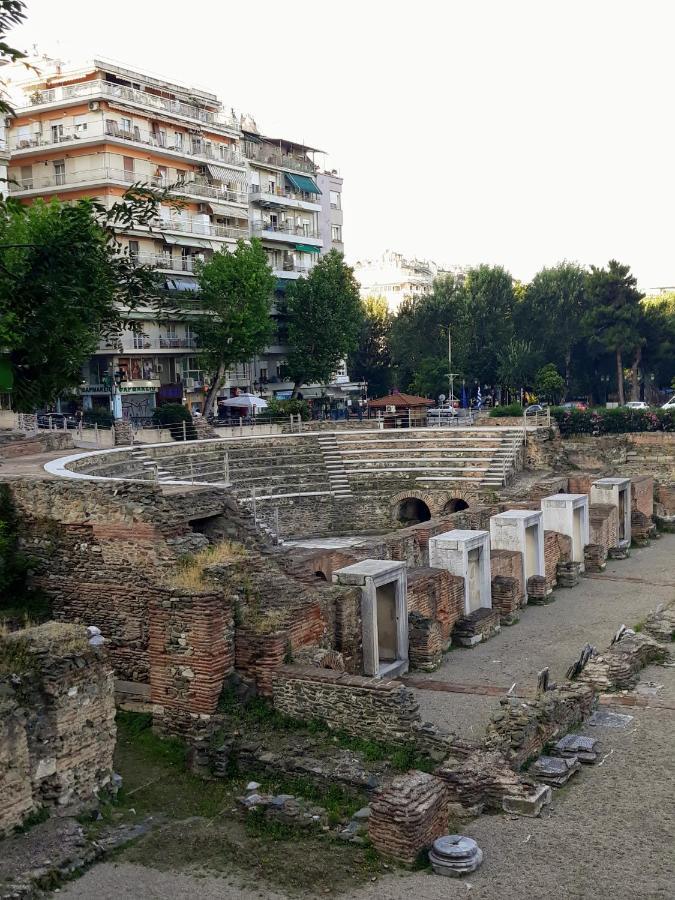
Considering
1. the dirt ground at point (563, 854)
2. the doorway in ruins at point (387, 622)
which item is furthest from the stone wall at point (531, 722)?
the doorway in ruins at point (387, 622)

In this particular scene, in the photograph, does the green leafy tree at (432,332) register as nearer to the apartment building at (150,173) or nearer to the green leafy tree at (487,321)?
the green leafy tree at (487,321)

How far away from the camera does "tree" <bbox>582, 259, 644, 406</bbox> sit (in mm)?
55344

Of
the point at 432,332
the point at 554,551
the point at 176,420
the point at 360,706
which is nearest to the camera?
the point at 360,706

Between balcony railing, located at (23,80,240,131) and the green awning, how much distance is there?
8.49 m

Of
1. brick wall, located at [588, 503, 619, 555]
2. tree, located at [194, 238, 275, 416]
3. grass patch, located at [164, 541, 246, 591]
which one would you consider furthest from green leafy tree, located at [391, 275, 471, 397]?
grass patch, located at [164, 541, 246, 591]

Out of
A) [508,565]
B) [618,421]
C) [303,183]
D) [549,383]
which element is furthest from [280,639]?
[303,183]

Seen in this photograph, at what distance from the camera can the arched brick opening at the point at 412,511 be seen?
3059cm

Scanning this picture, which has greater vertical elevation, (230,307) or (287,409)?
(230,307)

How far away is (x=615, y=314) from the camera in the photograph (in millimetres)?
55594

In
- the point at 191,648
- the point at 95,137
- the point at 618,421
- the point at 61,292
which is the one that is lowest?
the point at 191,648

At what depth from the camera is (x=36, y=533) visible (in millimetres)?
14578

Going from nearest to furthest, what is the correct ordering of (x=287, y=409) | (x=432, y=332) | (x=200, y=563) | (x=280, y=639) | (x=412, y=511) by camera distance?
(x=280, y=639) < (x=200, y=563) < (x=412, y=511) < (x=287, y=409) < (x=432, y=332)

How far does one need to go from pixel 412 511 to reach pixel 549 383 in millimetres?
22946

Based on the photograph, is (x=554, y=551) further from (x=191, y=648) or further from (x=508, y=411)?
(x=508, y=411)
